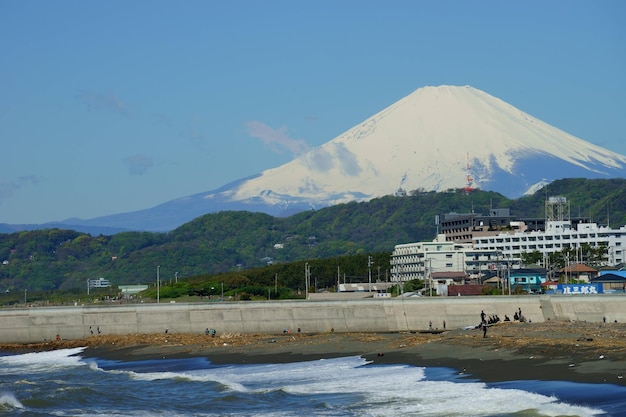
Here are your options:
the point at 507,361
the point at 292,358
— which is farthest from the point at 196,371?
the point at 507,361

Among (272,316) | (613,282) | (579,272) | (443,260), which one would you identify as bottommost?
(272,316)

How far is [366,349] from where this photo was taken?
54281 mm

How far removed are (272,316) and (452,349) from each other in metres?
24.4

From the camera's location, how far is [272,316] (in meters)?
71.9

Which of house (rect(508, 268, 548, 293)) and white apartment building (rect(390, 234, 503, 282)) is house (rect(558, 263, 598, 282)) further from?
white apartment building (rect(390, 234, 503, 282))

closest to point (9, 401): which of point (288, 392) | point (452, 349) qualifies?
point (288, 392)

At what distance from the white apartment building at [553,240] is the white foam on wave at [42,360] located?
8809 cm

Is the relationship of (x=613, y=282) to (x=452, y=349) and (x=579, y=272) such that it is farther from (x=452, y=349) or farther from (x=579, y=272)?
(x=452, y=349)

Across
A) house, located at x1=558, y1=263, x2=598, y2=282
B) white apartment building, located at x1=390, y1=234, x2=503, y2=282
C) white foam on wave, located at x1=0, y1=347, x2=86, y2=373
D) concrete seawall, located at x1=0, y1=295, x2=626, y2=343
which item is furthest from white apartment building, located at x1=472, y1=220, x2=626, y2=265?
white foam on wave, located at x1=0, y1=347, x2=86, y2=373

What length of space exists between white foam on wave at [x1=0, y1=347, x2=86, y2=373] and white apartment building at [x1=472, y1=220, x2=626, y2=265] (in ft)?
289

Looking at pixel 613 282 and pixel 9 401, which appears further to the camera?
pixel 613 282

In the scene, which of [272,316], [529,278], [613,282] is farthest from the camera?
[529,278]

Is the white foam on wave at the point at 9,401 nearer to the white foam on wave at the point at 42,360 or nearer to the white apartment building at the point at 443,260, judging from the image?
the white foam on wave at the point at 42,360

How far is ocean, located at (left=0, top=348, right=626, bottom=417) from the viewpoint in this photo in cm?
3288
